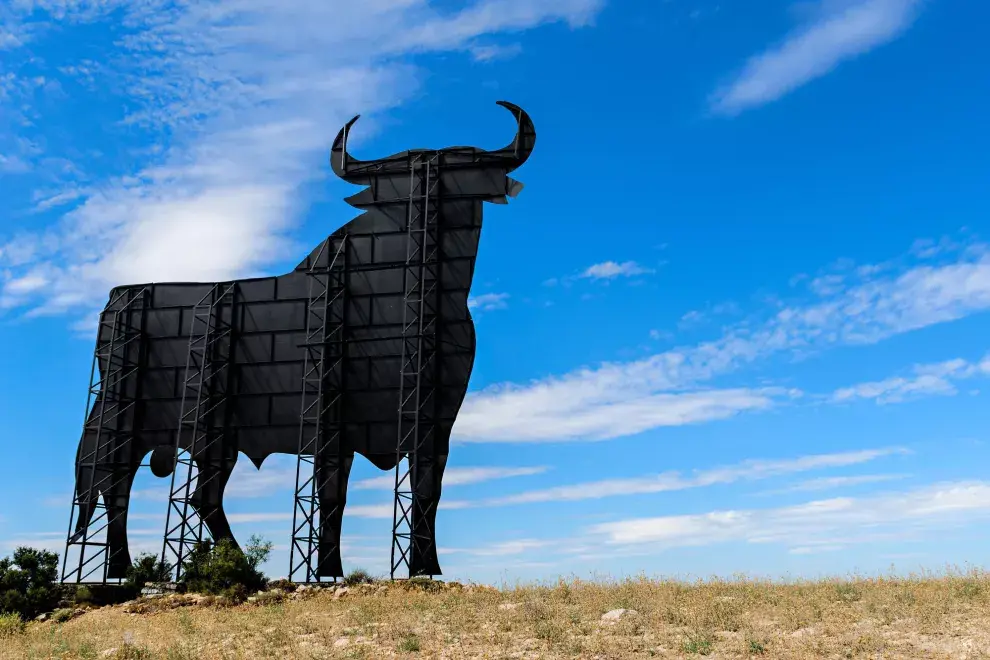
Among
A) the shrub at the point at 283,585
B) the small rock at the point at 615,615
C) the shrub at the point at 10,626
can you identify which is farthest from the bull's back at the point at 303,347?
the small rock at the point at 615,615

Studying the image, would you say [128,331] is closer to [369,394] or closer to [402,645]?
[369,394]

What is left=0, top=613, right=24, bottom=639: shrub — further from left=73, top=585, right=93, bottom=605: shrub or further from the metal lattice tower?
the metal lattice tower

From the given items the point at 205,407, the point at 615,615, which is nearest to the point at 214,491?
the point at 205,407

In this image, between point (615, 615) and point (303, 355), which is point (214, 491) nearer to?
point (303, 355)

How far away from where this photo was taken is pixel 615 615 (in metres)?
17.5

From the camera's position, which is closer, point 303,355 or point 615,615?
point 615,615

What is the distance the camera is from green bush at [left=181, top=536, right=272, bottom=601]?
26.7m

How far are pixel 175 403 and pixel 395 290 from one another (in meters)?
9.23

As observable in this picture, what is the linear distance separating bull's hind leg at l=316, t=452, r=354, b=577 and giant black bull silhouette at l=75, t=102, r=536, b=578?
1.8 inches

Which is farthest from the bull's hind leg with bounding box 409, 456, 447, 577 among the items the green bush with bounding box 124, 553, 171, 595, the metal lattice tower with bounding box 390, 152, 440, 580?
the green bush with bounding box 124, 553, 171, 595

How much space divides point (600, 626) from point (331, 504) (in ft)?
43.7

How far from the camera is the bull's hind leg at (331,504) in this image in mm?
27469

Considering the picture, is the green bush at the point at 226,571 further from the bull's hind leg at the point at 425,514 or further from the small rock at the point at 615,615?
the small rock at the point at 615,615

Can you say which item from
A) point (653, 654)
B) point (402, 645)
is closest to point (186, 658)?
point (402, 645)
